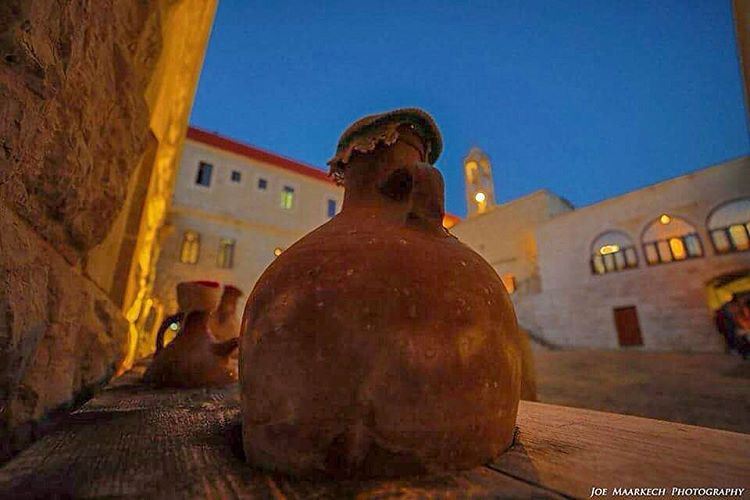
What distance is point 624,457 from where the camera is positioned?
652 millimetres

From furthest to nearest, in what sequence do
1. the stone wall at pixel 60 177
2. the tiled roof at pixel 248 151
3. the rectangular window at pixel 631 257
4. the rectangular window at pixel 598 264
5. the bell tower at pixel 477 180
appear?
the bell tower at pixel 477 180, the tiled roof at pixel 248 151, the rectangular window at pixel 598 264, the rectangular window at pixel 631 257, the stone wall at pixel 60 177

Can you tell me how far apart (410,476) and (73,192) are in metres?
1.24

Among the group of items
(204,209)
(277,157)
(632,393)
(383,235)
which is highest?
(277,157)

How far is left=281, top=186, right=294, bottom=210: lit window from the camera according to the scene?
1204cm

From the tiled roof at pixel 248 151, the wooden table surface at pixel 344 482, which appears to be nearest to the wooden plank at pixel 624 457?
the wooden table surface at pixel 344 482

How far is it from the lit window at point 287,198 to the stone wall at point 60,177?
10730 millimetres

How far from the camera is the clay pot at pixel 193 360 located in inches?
60.9

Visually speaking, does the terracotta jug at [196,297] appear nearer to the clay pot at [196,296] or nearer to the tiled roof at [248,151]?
the clay pot at [196,296]

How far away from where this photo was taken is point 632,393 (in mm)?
4598

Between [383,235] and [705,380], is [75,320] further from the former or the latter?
[705,380]

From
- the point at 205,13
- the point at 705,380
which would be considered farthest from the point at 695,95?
the point at 205,13

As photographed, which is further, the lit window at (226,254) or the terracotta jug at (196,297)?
the lit window at (226,254)

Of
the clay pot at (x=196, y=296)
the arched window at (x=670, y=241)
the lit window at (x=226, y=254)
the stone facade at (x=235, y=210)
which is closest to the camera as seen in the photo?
the clay pot at (x=196, y=296)

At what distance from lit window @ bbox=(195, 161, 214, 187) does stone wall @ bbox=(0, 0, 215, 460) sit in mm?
10113
